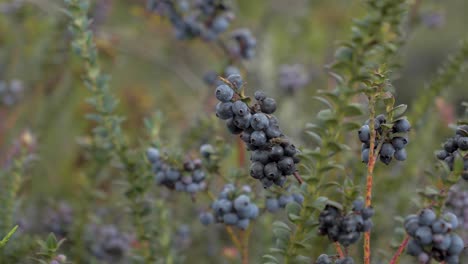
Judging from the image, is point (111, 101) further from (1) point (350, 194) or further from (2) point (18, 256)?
(1) point (350, 194)

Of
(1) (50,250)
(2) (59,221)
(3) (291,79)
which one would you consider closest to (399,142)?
(1) (50,250)

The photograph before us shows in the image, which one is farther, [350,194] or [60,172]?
[60,172]

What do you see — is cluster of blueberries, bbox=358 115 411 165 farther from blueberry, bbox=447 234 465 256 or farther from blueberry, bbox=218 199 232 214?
blueberry, bbox=218 199 232 214

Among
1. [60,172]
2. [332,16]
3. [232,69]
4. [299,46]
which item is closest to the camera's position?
[232,69]

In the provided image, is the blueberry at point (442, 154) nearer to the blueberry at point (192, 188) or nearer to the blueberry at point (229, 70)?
the blueberry at point (192, 188)

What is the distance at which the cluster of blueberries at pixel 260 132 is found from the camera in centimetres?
103

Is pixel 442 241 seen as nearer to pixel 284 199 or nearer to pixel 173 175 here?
pixel 284 199

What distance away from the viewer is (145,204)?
1.58 m

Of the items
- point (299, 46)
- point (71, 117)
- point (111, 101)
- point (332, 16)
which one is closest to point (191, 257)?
point (111, 101)

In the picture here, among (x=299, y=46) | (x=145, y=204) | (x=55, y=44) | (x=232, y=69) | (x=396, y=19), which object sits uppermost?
(x=299, y=46)

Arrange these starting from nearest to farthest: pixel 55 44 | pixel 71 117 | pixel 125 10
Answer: pixel 55 44 → pixel 71 117 → pixel 125 10

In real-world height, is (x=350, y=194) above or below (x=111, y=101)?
below

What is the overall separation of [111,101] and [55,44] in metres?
1.31

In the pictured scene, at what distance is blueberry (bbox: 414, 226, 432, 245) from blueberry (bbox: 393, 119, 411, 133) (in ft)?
0.59
